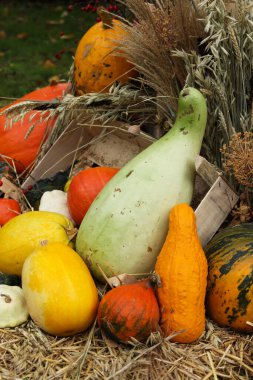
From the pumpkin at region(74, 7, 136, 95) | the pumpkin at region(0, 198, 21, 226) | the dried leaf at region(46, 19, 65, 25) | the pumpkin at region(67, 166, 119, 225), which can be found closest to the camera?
the pumpkin at region(67, 166, 119, 225)

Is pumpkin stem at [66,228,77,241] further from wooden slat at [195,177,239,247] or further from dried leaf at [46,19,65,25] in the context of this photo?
dried leaf at [46,19,65,25]

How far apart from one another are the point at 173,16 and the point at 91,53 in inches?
27.0

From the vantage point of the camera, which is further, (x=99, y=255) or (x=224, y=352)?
(x=99, y=255)

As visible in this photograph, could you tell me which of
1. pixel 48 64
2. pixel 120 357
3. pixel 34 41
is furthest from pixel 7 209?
pixel 34 41

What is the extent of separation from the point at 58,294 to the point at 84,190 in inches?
30.8

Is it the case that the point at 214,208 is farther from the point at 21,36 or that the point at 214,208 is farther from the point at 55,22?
the point at 55,22

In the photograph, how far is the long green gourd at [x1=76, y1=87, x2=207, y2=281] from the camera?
9.22 ft

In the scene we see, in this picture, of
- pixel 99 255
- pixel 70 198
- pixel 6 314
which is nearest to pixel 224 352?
pixel 99 255

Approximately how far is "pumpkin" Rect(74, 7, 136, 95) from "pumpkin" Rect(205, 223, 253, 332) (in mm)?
1297

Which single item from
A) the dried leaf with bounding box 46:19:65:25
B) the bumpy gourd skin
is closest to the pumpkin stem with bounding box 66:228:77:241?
the bumpy gourd skin

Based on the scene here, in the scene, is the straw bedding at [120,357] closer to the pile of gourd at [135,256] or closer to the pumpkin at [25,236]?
the pile of gourd at [135,256]

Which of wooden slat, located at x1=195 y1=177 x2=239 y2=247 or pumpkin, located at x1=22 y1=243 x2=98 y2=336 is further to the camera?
wooden slat, located at x1=195 y1=177 x2=239 y2=247

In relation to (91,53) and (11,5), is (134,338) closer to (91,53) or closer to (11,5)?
(91,53)

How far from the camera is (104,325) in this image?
98.3 inches
